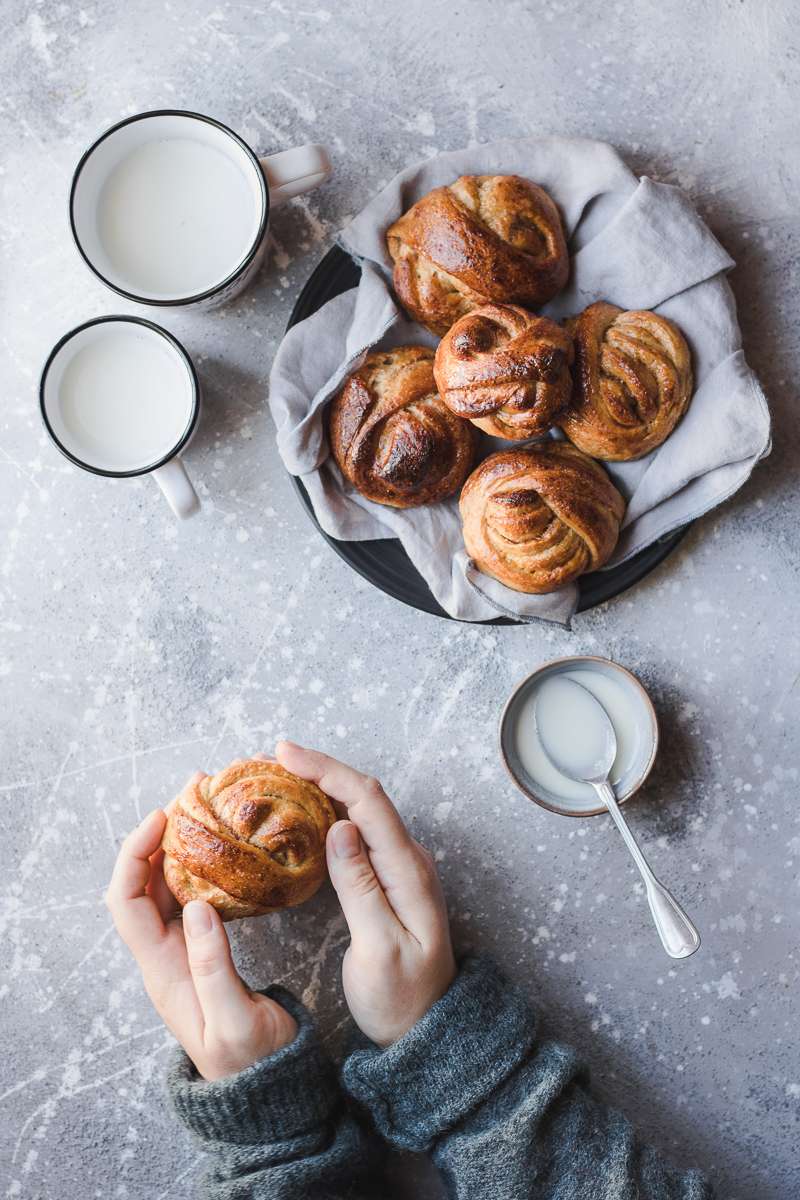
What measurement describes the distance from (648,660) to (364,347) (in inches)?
31.3

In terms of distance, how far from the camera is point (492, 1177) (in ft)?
5.93

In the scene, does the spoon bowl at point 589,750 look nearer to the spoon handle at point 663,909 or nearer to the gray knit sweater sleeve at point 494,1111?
the spoon handle at point 663,909

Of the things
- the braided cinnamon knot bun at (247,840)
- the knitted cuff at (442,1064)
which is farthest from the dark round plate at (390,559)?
the knitted cuff at (442,1064)

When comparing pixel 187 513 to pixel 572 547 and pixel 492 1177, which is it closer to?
pixel 572 547

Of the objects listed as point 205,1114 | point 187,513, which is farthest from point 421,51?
point 205,1114

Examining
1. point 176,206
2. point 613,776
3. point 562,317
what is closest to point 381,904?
point 613,776

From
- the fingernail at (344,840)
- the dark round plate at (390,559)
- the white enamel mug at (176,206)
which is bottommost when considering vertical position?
the fingernail at (344,840)

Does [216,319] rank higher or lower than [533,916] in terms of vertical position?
higher

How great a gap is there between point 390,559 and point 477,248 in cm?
57

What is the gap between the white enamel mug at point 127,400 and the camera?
189 cm

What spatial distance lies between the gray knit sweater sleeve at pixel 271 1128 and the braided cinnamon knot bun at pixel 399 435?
990mm

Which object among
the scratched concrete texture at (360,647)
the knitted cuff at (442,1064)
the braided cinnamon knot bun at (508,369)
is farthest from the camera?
the scratched concrete texture at (360,647)

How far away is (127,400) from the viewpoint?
6.28 ft

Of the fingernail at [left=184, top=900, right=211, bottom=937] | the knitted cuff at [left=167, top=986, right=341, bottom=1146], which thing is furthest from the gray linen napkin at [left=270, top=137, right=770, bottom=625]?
the knitted cuff at [left=167, top=986, right=341, bottom=1146]
